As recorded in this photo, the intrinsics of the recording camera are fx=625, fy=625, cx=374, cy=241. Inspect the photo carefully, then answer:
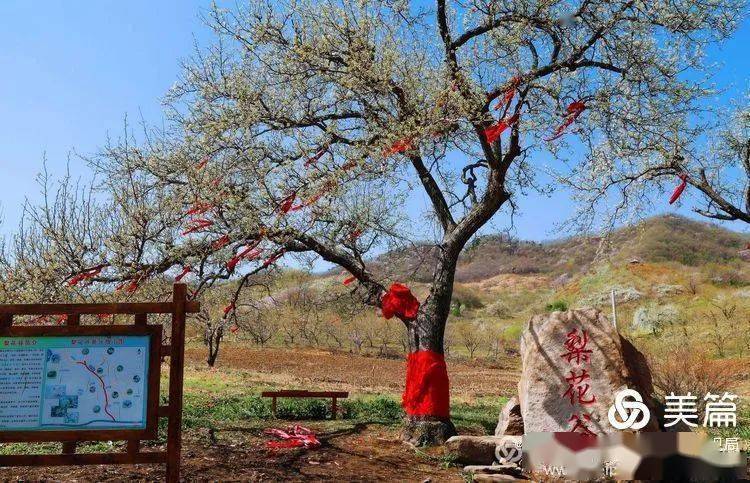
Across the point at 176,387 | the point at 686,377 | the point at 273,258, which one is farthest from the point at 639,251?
the point at 176,387

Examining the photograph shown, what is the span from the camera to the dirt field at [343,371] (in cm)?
2027

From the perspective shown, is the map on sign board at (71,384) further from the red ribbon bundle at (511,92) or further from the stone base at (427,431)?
the red ribbon bundle at (511,92)

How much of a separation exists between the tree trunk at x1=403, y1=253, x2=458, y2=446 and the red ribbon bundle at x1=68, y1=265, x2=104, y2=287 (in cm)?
488

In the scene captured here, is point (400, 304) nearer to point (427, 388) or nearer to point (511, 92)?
point (427, 388)

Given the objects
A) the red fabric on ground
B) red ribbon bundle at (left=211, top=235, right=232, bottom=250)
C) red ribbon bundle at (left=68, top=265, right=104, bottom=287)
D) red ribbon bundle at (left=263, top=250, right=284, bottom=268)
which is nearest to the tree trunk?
the red fabric on ground

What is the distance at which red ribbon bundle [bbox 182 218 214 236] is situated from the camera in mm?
9438

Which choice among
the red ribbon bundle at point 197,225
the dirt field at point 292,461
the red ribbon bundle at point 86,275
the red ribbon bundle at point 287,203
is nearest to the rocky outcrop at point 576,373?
the dirt field at point 292,461

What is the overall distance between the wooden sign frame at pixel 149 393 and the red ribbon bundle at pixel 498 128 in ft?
15.1

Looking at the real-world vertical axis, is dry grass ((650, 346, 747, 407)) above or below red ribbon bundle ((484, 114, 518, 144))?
below

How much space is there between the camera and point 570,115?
8789mm

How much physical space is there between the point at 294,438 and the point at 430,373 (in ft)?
7.08

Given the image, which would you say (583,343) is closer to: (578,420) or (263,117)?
(578,420)

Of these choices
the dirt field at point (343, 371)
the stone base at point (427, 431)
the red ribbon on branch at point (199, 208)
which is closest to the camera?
the stone base at point (427, 431)

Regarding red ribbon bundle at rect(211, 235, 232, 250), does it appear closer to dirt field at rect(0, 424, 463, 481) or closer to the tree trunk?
dirt field at rect(0, 424, 463, 481)
